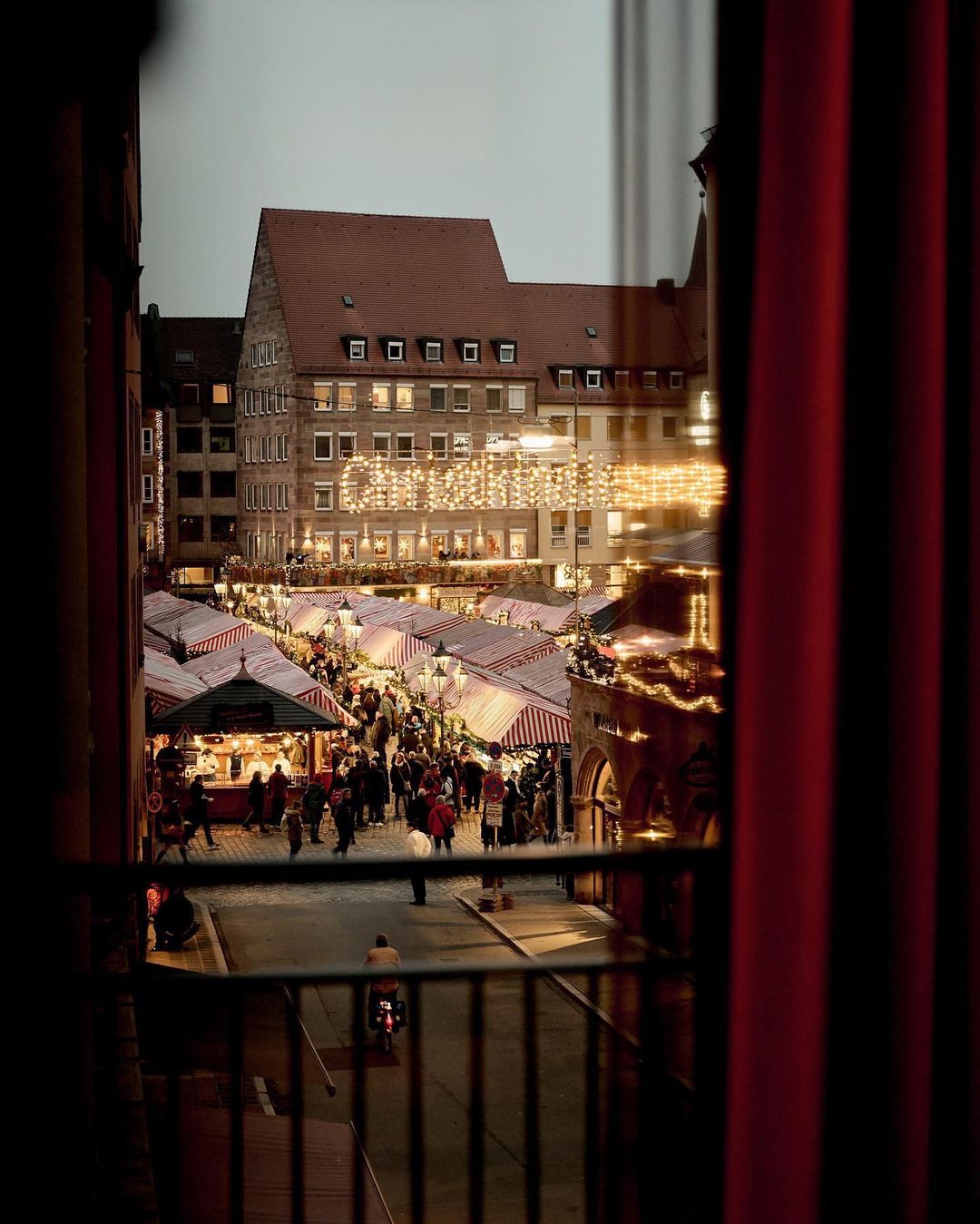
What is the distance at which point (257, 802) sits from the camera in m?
16.2

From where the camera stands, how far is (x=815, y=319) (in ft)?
6.98

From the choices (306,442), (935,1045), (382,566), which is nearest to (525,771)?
(935,1045)

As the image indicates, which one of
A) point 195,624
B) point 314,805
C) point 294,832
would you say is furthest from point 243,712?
point 195,624

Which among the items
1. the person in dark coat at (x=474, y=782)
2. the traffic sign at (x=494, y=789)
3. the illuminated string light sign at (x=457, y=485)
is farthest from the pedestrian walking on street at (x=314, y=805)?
the illuminated string light sign at (x=457, y=485)

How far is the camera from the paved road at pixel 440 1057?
23.7ft

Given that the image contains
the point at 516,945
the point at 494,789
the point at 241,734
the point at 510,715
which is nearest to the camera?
the point at 516,945

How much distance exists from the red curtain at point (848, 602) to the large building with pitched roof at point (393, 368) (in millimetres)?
41735

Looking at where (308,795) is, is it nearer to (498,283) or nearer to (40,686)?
(40,686)

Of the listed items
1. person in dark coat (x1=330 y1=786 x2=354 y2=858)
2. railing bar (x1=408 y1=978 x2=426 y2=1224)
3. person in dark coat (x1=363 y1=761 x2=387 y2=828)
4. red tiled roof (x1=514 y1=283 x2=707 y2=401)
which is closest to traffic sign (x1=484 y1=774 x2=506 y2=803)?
person in dark coat (x1=330 y1=786 x2=354 y2=858)

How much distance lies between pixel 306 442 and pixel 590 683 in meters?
34.2

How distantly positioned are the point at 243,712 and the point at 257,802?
255cm

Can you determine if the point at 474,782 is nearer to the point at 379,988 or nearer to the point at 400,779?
the point at 400,779

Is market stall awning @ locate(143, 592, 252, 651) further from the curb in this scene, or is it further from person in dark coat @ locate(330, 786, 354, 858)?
the curb

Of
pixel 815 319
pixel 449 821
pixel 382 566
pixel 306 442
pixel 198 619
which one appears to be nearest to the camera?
pixel 815 319
